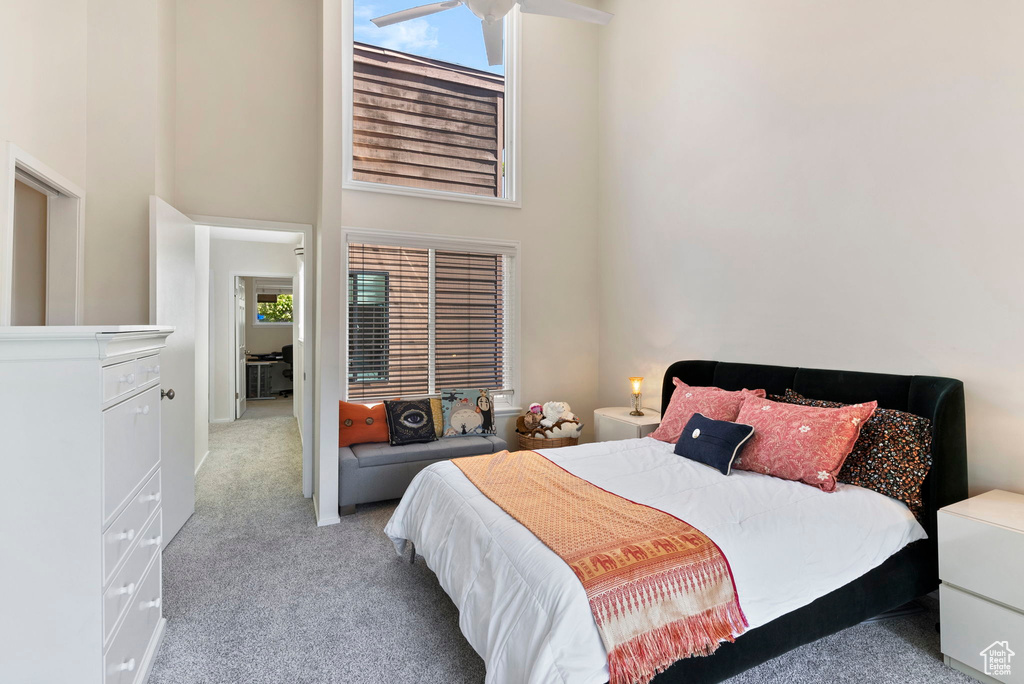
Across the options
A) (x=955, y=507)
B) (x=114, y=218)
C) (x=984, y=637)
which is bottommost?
(x=984, y=637)

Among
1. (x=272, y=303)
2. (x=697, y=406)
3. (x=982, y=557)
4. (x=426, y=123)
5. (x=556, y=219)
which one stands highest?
(x=426, y=123)

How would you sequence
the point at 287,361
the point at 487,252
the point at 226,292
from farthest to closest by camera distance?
the point at 287,361 → the point at 226,292 → the point at 487,252

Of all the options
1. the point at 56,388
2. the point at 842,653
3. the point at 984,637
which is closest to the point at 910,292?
the point at 984,637

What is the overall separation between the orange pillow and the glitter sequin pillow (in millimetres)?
2897

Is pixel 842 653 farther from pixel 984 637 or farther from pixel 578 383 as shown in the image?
pixel 578 383

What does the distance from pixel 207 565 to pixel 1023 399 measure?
393 cm

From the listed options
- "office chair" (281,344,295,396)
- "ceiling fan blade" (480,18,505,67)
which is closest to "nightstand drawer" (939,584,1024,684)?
"ceiling fan blade" (480,18,505,67)

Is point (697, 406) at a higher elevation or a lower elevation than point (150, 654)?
higher

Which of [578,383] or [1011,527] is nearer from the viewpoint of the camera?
[1011,527]

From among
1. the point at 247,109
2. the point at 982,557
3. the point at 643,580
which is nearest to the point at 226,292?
the point at 247,109

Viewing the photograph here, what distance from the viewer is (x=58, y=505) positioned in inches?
54.2

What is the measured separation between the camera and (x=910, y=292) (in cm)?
242

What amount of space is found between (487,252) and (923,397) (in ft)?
10.3

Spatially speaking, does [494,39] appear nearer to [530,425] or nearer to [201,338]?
[530,425]
